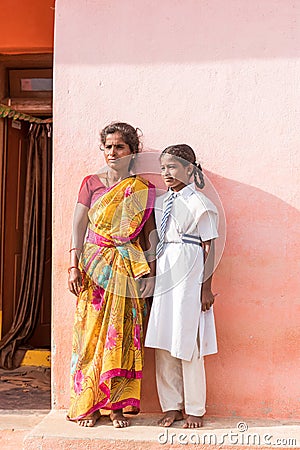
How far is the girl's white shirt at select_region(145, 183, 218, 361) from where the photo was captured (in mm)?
3811

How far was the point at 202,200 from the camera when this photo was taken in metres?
3.90

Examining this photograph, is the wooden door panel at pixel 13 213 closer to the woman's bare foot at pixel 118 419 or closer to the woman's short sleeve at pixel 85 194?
the woman's short sleeve at pixel 85 194

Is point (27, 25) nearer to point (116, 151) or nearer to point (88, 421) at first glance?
point (116, 151)

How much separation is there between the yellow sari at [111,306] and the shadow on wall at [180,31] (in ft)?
2.66

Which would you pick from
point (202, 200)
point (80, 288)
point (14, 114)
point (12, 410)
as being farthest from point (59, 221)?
point (14, 114)

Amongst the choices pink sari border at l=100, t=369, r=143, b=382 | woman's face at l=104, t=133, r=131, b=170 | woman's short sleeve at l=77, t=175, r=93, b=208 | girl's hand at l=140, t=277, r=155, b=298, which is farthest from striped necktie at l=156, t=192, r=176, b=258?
pink sari border at l=100, t=369, r=143, b=382

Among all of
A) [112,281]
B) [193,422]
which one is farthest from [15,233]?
[193,422]

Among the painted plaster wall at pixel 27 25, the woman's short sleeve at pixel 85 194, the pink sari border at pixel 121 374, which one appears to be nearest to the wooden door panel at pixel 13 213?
the painted plaster wall at pixel 27 25

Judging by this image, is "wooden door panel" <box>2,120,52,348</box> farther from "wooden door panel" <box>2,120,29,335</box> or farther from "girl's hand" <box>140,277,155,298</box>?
"girl's hand" <box>140,277,155,298</box>

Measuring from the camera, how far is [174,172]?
3891 millimetres

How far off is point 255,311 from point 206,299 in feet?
1.44

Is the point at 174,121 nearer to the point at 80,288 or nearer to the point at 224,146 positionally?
the point at 224,146

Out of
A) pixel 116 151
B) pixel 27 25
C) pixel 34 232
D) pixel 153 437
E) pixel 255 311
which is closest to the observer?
pixel 153 437

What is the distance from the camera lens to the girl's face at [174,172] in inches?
153
